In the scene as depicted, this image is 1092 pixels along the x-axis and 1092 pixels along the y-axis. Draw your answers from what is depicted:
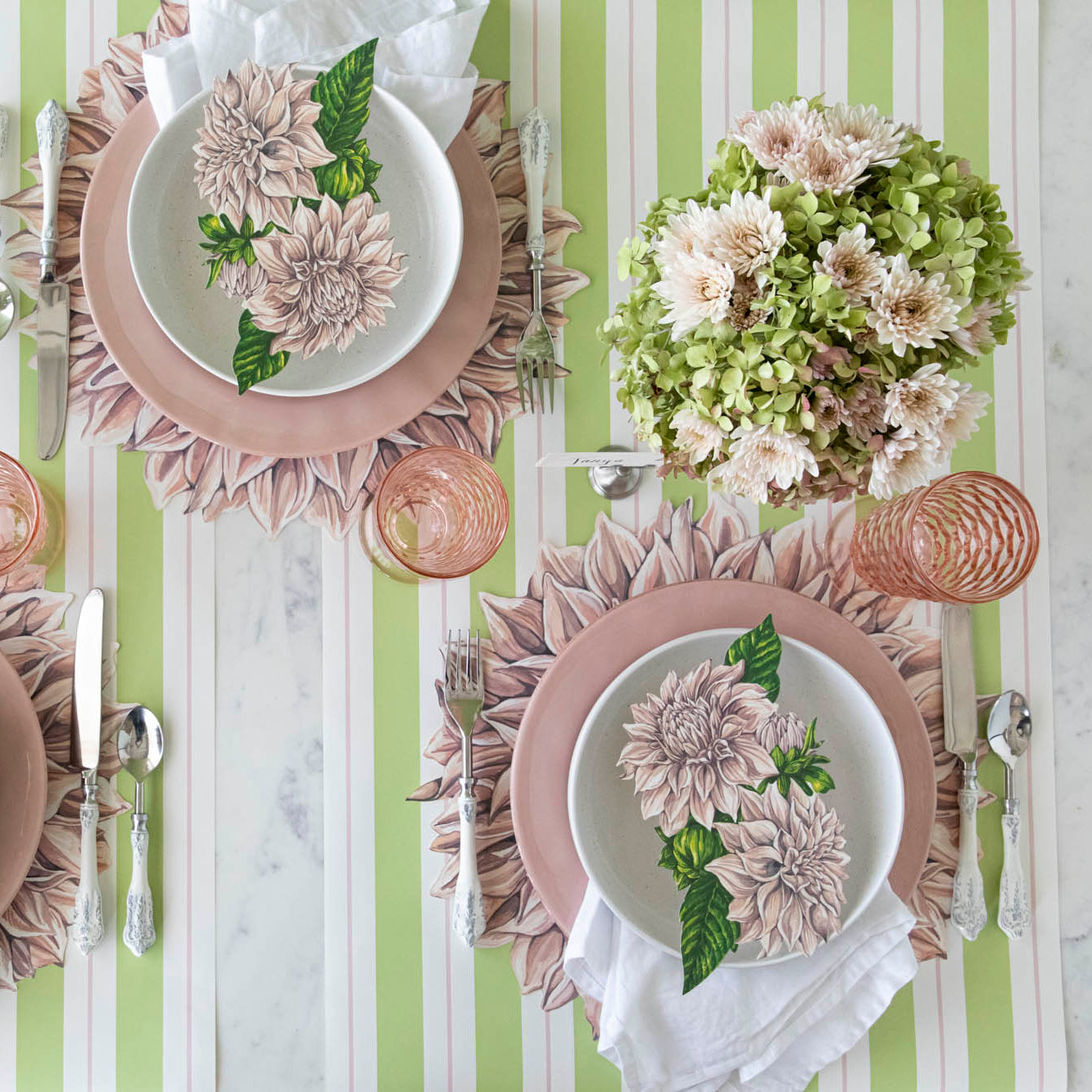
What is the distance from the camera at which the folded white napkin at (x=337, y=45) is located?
30.7 inches

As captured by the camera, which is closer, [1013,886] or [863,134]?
[863,134]

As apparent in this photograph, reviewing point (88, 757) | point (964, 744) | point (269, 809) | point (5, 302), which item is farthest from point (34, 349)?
point (964, 744)

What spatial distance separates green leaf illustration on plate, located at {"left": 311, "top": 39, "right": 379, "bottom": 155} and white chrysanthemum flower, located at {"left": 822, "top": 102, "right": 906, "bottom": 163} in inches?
16.3

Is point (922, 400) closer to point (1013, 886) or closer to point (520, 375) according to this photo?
point (520, 375)

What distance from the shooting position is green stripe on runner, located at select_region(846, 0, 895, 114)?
0.87 m

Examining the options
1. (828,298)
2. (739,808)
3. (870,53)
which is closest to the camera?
(828,298)

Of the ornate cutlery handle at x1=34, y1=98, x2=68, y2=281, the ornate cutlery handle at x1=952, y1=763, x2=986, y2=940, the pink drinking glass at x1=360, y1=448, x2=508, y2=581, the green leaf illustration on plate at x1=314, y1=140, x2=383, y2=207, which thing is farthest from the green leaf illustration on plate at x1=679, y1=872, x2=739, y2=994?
the ornate cutlery handle at x1=34, y1=98, x2=68, y2=281

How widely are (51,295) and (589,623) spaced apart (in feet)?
1.89

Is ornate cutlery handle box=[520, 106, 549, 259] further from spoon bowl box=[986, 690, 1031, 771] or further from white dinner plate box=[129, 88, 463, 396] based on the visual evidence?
spoon bowl box=[986, 690, 1031, 771]

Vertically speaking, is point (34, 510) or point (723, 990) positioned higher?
point (34, 510)

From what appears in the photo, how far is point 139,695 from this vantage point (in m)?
0.84

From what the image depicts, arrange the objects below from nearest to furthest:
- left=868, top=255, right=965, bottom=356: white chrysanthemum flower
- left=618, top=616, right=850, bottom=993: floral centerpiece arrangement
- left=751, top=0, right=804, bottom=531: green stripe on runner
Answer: left=868, top=255, right=965, bottom=356: white chrysanthemum flower < left=618, top=616, right=850, bottom=993: floral centerpiece arrangement < left=751, top=0, right=804, bottom=531: green stripe on runner

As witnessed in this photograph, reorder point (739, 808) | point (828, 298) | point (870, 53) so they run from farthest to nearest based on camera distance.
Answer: point (870, 53) → point (739, 808) → point (828, 298)

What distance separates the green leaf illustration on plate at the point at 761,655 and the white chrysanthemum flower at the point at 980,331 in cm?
29
